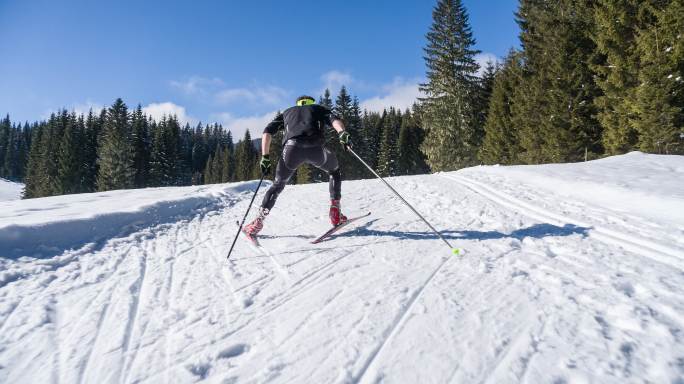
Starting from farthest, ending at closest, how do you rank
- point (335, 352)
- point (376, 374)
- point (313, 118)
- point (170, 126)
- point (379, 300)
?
point (170, 126), point (313, 118), point (379, 300), point (335, 352), point (376, 374)

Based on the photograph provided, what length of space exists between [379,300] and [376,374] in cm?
90

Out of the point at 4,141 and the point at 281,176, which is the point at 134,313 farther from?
the point at 4,141

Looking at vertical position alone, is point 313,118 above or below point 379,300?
above

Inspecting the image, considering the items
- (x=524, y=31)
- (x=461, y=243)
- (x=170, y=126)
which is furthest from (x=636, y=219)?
(x=170, y=126)

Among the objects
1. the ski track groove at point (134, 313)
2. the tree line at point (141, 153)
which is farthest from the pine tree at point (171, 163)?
the ski track groove at point (134, 313)

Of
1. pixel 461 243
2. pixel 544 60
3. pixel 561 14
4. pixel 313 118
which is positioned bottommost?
pixel 461 243

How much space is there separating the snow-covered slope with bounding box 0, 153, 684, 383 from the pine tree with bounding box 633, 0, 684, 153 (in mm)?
12271

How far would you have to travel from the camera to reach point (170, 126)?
77562mm

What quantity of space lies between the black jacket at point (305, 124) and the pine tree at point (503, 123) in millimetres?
26339

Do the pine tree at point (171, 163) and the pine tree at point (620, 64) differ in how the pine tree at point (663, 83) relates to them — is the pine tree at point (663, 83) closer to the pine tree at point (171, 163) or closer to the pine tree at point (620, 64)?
the pine tree at point (620, 64)

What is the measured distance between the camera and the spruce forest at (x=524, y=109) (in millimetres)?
14477

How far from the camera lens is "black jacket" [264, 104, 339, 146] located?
5.10 meters

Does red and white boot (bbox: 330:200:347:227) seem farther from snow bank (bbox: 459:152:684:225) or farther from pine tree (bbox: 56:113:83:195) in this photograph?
pine tree (bbox: 56:113:83:195)

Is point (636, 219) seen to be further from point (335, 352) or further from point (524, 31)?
point (524, 31)
